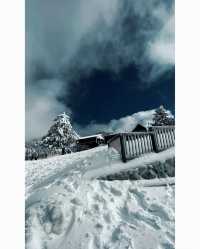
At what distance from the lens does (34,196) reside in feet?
7.63

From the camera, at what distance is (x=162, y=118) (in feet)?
8.21

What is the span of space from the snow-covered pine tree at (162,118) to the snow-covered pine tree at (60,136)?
0.60 m

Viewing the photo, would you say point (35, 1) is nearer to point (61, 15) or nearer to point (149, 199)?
point (61, 15)

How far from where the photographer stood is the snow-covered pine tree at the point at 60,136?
7.52ft

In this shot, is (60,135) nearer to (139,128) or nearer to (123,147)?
(123,147)

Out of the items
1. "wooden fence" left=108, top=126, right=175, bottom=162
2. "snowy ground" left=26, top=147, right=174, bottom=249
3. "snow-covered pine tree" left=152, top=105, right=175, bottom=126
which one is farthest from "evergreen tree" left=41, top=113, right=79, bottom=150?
"snow-covered pine tree" left=152, top=105, right=175, bottom=126

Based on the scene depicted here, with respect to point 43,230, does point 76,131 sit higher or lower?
higher

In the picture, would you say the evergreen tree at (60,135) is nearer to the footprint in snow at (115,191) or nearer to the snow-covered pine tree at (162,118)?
the footprint in snow at (115,191)

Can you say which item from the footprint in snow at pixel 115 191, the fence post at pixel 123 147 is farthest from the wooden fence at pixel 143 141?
the footprint in snow at pixel 115 191

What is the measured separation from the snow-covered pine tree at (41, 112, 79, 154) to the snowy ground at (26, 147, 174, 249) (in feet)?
0.30

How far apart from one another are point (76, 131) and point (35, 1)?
1.00m

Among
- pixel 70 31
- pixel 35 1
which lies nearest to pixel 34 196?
pixel 70 31

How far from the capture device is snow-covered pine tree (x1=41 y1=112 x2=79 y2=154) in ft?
7.52

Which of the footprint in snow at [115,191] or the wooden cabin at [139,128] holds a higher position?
the wooden cabin at [139,128]
